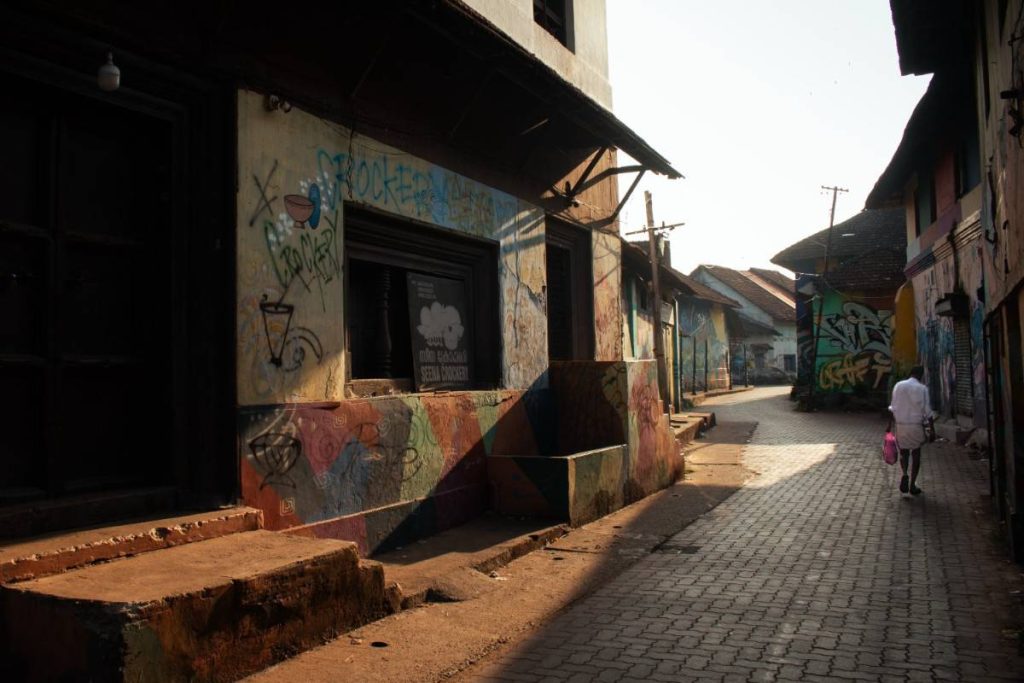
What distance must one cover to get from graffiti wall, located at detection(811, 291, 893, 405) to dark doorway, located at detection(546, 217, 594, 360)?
18420 millimetres

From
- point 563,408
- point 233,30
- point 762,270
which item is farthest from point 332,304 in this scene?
point 762,270

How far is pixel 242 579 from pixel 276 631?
44 centimetres

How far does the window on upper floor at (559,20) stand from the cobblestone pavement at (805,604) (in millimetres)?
6704

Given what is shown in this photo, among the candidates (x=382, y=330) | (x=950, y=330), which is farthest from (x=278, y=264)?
(x=950, y=330)

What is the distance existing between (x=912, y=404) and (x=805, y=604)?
566 cm

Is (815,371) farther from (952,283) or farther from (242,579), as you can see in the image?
(242,579)

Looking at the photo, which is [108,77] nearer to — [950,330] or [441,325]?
[441,325]

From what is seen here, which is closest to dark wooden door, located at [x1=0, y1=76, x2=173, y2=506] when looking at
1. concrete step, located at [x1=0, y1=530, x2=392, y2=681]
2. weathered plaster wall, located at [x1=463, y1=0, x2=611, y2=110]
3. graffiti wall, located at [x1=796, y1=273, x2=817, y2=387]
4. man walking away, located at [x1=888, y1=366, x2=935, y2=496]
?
concrete step, located at [x1=0, y1=530, x2=392, y2=681]

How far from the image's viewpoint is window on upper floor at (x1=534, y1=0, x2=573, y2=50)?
1090cm

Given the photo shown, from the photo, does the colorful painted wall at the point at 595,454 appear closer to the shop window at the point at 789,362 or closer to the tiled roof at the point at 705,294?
the tiled roof at the point at 705,294

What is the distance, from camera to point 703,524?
8320 millimetres

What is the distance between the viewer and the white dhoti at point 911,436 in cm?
999

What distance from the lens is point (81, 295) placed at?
484 centimetres

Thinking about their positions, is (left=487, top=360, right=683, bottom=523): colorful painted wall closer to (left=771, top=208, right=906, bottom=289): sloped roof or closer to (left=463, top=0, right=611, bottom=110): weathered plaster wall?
(left=463, top=0, right=611, bottom=110): weathered plaster wall
